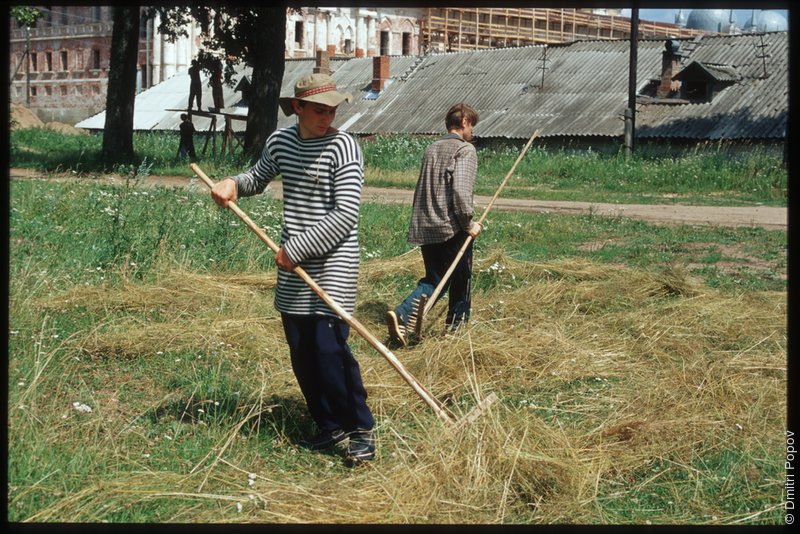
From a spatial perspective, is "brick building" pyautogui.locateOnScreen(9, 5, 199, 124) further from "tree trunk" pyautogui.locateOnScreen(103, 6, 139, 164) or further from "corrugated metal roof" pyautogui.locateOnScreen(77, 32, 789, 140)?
"tree trunk" pyautogui.locateOnScreen(103, 6, 139, 164)

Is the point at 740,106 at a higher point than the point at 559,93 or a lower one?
lower

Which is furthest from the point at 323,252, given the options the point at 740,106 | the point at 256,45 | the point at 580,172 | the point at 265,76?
the point at 740,106

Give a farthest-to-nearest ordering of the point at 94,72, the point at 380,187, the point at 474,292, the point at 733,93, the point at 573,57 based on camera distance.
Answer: the point at 94,72 → the point at 573,57 → the point at 733,93 → the point at 380,187 → the point at 474,292

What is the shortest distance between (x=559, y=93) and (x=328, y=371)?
3298 cm

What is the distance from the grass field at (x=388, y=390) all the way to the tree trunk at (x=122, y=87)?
1198cm

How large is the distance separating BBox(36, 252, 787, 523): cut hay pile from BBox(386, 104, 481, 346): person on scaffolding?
0.25 m

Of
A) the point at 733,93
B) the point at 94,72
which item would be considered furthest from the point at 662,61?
the point at 94,72

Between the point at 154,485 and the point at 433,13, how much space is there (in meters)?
49.9

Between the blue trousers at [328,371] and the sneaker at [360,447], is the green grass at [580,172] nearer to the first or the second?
the blue trousers at [328,371]

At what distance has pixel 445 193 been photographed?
22.7ft

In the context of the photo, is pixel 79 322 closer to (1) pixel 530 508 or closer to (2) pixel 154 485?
(2) pixel 154 485

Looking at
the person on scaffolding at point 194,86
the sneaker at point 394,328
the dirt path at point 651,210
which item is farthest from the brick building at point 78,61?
the sneaker at point 394,328

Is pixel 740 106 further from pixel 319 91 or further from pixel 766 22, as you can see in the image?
pixel 319 91

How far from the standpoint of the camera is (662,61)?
1373 inches
